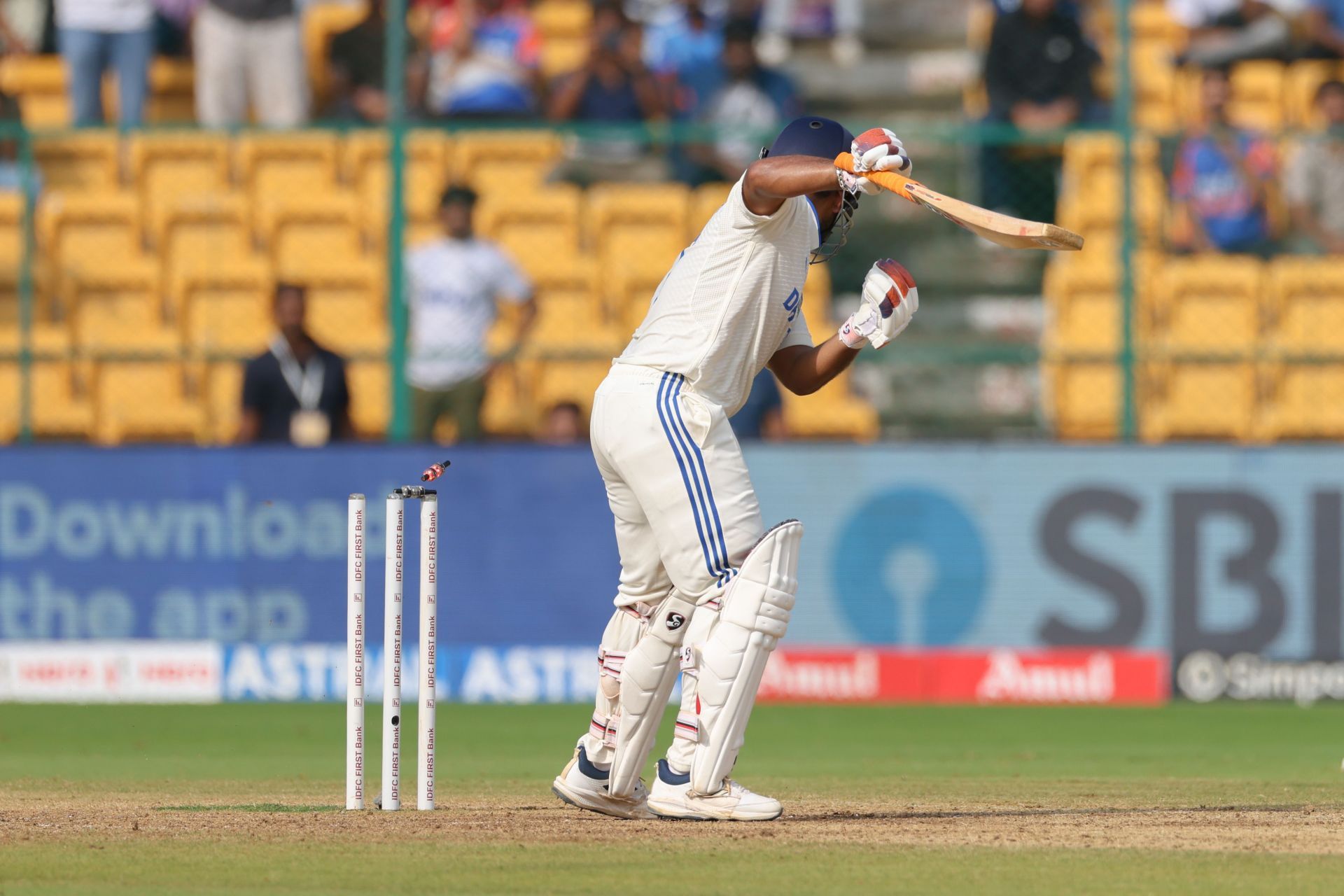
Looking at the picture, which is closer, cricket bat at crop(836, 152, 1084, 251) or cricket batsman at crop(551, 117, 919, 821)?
cricket bat at crop(836, 152, 1084, 251)

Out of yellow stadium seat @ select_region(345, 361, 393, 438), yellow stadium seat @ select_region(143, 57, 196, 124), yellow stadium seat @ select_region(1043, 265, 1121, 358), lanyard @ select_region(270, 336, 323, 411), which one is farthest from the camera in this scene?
yellow stadium seat @ select_region(143, 57, 196, 124)

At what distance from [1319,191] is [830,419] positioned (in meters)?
3.27

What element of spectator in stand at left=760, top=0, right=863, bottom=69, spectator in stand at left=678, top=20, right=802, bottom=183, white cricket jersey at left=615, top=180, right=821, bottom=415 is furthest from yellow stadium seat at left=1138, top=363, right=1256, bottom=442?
white cricket jersey at left=615, top=180, right=821, bottom=415

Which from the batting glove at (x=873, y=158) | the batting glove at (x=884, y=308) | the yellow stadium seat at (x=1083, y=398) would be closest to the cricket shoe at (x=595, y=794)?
the batting glove at (x=884, y=308)

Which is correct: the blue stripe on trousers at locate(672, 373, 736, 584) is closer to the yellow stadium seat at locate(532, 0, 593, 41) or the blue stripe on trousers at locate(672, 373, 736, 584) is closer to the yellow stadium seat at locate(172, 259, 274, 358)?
the yellow stadium seat at locate(172, 259, 274, 358)

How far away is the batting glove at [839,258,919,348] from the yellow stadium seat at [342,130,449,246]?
662 cm

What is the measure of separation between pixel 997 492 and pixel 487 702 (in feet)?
10.5

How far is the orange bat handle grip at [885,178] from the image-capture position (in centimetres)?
609

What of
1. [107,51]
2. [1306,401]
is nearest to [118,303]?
[107,51]

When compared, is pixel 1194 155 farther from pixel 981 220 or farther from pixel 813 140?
pixel 981 220

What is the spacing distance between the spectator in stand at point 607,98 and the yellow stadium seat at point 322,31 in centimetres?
172

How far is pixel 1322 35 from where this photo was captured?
601 inches

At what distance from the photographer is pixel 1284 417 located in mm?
12625

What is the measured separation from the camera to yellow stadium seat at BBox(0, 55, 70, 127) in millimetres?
15648
